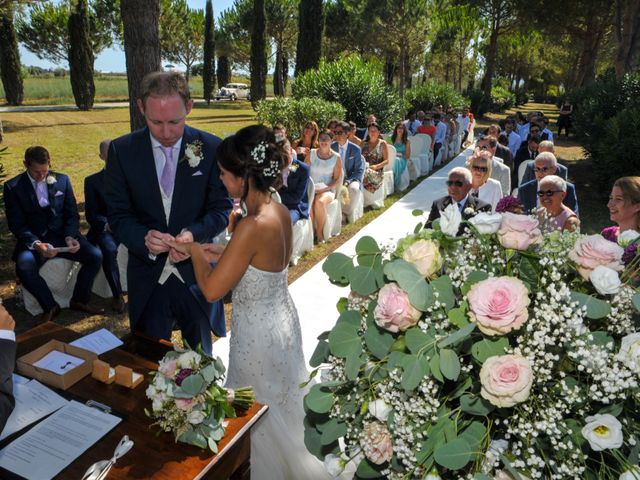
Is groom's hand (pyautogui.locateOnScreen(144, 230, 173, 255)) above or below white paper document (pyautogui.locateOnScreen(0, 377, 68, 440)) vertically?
above

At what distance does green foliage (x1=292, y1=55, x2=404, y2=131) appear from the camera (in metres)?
14.9

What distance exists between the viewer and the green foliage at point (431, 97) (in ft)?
84.1

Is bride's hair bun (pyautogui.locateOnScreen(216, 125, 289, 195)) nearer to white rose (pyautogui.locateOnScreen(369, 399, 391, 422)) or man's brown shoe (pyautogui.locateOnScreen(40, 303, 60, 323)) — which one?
white rose (pyautogui.locateOnScreen(369, 399, 391, 422))

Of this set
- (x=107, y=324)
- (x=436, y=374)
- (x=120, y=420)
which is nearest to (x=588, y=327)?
(x=436, y=374)

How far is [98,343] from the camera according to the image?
2715mm

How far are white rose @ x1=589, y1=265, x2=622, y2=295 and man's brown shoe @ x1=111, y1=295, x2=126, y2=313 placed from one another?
519 cm

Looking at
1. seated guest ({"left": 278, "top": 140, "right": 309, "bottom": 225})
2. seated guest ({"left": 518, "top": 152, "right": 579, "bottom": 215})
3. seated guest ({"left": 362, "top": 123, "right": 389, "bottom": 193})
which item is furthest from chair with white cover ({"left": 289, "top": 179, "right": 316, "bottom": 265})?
seated guest ({"left": 362, "top": 123, "right": 389, "bottom": 193})

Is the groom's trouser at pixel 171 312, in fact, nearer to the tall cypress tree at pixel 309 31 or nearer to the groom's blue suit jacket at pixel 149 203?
the groom's blue suit jacket at pixel 149 203

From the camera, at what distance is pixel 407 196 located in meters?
11.5

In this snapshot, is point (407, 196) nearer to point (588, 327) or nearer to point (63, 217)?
point (63, 217)

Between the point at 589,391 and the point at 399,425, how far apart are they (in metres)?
0.55

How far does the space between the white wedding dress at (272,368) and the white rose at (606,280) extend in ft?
6.12

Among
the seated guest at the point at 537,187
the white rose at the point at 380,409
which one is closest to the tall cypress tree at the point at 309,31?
the seated guest at the point at 537,187

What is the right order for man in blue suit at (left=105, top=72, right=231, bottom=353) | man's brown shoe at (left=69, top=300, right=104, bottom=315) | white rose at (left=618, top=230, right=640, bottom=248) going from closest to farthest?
white rose at (left=618, top=230, right=640, bottom=248), man in blue suit at (left=105, top=72, right=231, bottom=353), man's brown shoe at (left=69, top=300, right=104, bottom=315)
